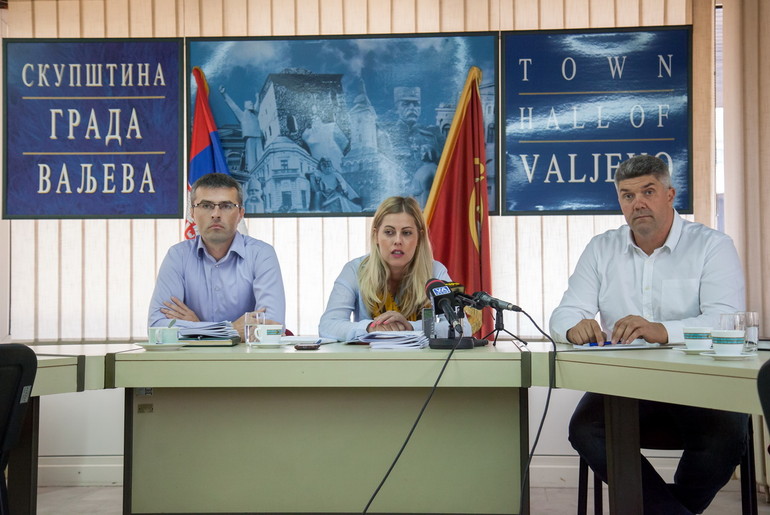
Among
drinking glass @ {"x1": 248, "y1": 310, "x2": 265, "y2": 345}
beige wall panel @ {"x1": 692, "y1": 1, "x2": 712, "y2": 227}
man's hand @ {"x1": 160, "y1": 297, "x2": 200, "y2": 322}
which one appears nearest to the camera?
drinking glass @ {"x1": 248, "y1": 310, "x2": 265, "y2": 345}

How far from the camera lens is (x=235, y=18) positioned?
3.78 metres

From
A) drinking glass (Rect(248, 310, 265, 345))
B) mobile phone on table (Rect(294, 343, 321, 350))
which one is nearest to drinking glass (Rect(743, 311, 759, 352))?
mobile phone on table (Rect(294, 343, 321, 350))

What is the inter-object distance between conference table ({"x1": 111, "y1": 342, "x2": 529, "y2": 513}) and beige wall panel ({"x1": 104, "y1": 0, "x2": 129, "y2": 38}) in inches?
94.2

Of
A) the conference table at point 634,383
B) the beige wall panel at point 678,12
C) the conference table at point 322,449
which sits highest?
the beige wall panel at point 678,12

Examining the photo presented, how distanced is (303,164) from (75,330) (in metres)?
1.45

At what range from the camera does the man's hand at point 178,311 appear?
2.62 m

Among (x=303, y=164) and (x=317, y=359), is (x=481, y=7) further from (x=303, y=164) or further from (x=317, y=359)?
(x=317, y=359)

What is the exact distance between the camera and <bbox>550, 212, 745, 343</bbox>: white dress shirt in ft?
7.46

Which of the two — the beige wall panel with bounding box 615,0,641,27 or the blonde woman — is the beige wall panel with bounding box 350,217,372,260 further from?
the beige wall panel with bounding box 615,0,641,27

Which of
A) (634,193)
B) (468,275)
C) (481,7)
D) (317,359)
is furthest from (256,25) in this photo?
(317,359)

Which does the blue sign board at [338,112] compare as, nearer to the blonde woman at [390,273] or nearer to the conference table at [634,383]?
the blonde woman at [390,273]

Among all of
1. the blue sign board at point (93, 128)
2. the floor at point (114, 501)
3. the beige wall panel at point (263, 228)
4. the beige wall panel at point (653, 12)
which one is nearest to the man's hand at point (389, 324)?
the floor at point (114, 501)

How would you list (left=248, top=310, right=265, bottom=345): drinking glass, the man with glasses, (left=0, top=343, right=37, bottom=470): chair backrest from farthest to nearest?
the man with glasses, (left=248, top=310, right=265, bottom=345): drinking glass, (left=0, top=343, right=37, bottom=470): chair backrest

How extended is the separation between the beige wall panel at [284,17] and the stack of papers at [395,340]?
222 cm
